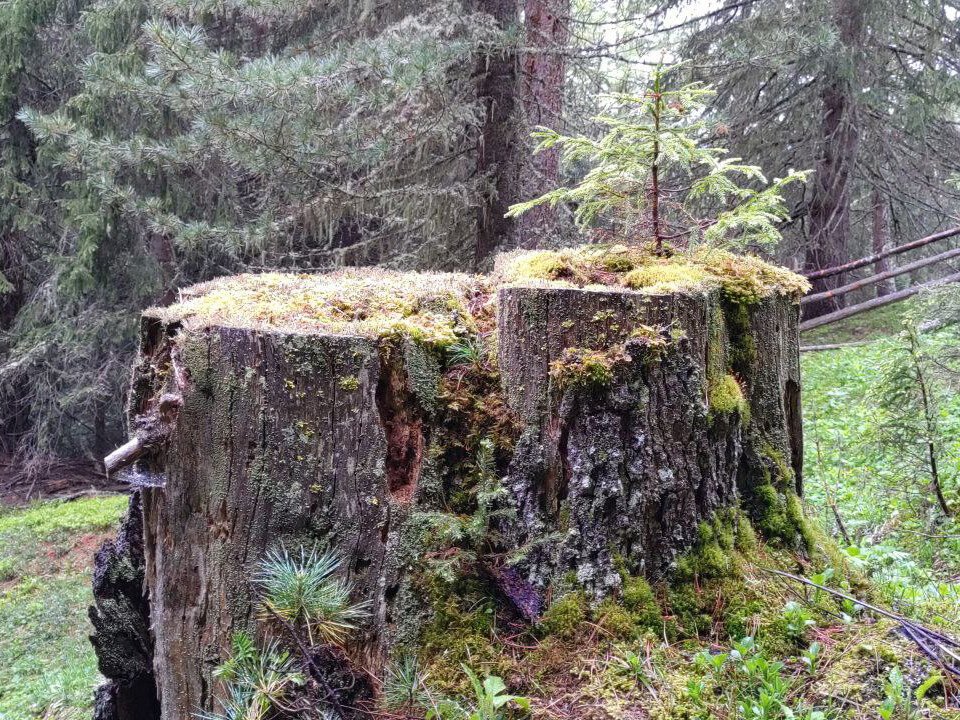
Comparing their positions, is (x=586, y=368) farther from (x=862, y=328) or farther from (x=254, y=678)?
(x=862, y=328)

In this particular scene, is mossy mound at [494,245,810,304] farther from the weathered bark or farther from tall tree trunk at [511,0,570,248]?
tall tree trunk at [511,0,570,248]

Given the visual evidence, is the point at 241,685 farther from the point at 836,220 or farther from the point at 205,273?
the point at 836,220

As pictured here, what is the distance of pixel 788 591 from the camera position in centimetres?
244

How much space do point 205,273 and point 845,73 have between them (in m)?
11.0

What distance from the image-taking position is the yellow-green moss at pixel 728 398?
248cm

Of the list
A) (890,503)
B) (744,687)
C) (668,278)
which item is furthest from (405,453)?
(890,503)

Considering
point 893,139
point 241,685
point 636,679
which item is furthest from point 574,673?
point 893,139

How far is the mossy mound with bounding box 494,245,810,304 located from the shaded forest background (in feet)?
11.5

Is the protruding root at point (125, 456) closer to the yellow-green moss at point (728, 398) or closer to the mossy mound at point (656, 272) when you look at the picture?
the mossy mound at point (656, 272)

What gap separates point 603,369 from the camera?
2.22 m

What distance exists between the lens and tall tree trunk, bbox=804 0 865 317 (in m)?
11.3

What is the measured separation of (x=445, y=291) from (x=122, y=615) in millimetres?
2069

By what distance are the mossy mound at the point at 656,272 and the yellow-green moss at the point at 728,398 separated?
→ 0.33 m

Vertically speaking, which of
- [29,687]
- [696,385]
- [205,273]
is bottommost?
[29,687]
